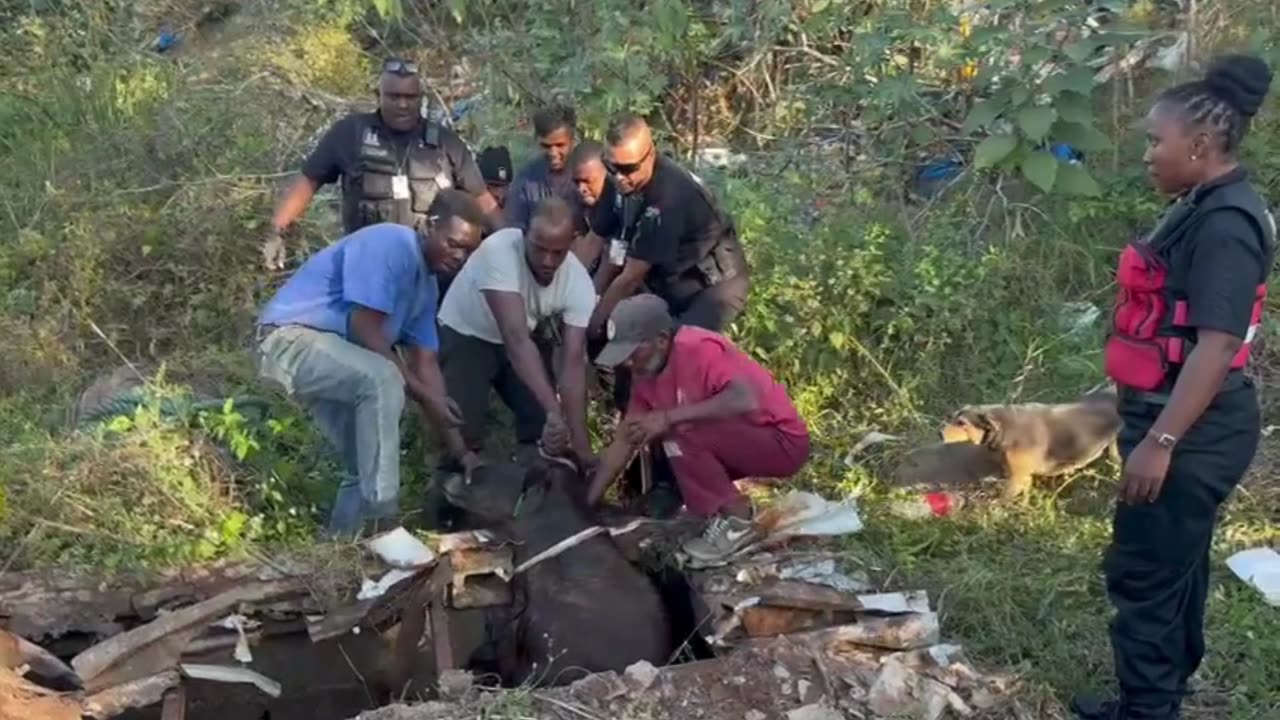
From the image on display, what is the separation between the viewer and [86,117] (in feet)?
29.8

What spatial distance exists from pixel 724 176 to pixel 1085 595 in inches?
155

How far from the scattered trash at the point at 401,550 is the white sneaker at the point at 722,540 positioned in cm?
94

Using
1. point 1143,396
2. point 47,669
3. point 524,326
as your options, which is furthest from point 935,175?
point 47,669

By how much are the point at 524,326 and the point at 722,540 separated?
1.13m

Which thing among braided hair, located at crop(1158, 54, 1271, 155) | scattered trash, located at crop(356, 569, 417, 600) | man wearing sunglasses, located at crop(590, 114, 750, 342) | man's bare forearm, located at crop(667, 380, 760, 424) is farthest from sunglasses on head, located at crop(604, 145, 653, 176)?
braided hair, located at crop(1158, 54, 1271, 155)

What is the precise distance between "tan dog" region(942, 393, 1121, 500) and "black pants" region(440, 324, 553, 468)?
174 centimetres

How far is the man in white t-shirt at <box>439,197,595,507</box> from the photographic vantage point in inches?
208

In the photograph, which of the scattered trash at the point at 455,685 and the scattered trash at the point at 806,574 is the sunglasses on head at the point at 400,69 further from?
the scattered trash at the point at 455,685


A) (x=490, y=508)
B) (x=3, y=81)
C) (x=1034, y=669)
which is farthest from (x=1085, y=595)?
(x=3, y=81)

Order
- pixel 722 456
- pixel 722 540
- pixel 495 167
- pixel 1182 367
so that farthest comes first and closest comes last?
1. pixel 495 167
2. pixel 722 456
3. pixel 722 540
4. pixel 1182 367

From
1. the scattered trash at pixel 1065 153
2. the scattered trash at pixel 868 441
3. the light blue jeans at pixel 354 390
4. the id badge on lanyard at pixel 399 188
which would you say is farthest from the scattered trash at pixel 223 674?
the scattered trash at pixel 1065 153

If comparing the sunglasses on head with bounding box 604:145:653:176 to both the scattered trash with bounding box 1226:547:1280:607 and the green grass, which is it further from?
the scattered trash with bounding box 1226:547:1280:607

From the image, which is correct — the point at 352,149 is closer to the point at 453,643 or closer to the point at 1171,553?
the point at 453,643

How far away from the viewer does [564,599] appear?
4.71m
